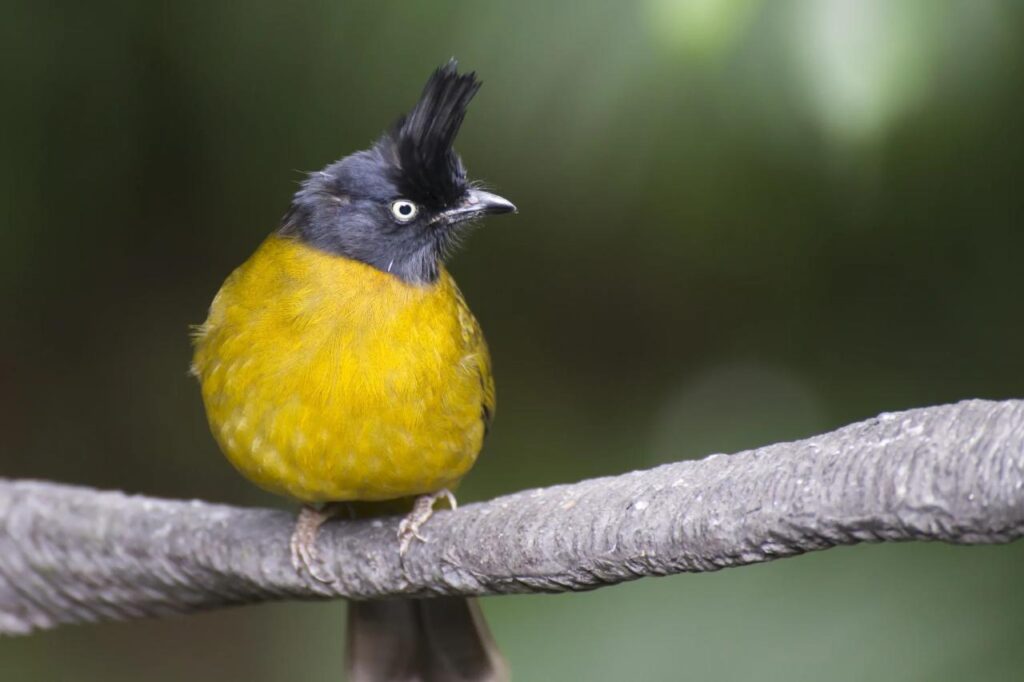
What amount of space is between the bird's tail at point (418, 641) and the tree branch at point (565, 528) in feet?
0.99

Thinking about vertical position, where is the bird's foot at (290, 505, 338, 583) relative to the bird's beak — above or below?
below

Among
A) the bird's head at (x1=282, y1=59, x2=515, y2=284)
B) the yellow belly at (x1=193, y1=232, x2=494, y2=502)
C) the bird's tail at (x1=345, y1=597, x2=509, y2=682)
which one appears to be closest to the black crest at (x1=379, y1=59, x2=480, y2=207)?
the bird's head at (x1=282, y1=59, x2=515, y2=284)

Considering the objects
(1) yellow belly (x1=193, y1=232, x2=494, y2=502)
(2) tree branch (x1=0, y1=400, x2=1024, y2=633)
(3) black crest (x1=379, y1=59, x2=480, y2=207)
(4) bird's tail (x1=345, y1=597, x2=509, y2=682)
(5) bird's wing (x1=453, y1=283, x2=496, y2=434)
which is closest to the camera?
Result: (2) tree branch (x1=0, y1=400, x2=1024, y2=633)

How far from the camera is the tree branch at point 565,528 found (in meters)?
1.72

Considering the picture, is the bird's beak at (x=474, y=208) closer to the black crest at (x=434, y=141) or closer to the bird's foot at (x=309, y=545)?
the black crest at (x=434, y=141)

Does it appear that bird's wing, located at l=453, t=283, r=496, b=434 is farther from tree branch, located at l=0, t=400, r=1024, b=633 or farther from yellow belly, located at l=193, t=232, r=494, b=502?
tree branch, located at l=0, t=400, r=1024, b=633

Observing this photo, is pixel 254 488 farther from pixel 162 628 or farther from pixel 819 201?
pixel 819 201

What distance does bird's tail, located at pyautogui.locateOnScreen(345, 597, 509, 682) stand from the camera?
10.1ft

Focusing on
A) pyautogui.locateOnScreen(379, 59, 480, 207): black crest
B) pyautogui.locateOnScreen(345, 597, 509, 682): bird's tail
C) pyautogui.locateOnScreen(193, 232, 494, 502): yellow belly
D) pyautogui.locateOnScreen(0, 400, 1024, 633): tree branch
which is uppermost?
pyautogui.locateOnScreen(379, 59, 480, 207): black crest

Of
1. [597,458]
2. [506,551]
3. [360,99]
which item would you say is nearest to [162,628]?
[597,458]

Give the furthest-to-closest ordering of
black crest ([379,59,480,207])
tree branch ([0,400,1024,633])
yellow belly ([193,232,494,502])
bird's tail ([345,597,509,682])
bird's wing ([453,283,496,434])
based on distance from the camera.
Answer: bird's tail ([345,597,509,682]) < bird's wing ([453,283,496,434]) < black crest ([379,59,480,207]) < yellow belly ([193,232,494,502]) < tree branch ([0,400,1024,633])

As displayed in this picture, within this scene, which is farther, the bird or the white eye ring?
the white eye ring

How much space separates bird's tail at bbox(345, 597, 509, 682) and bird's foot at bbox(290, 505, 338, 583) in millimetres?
347

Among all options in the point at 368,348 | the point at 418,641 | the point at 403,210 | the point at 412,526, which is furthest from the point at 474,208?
the point at 418,641
